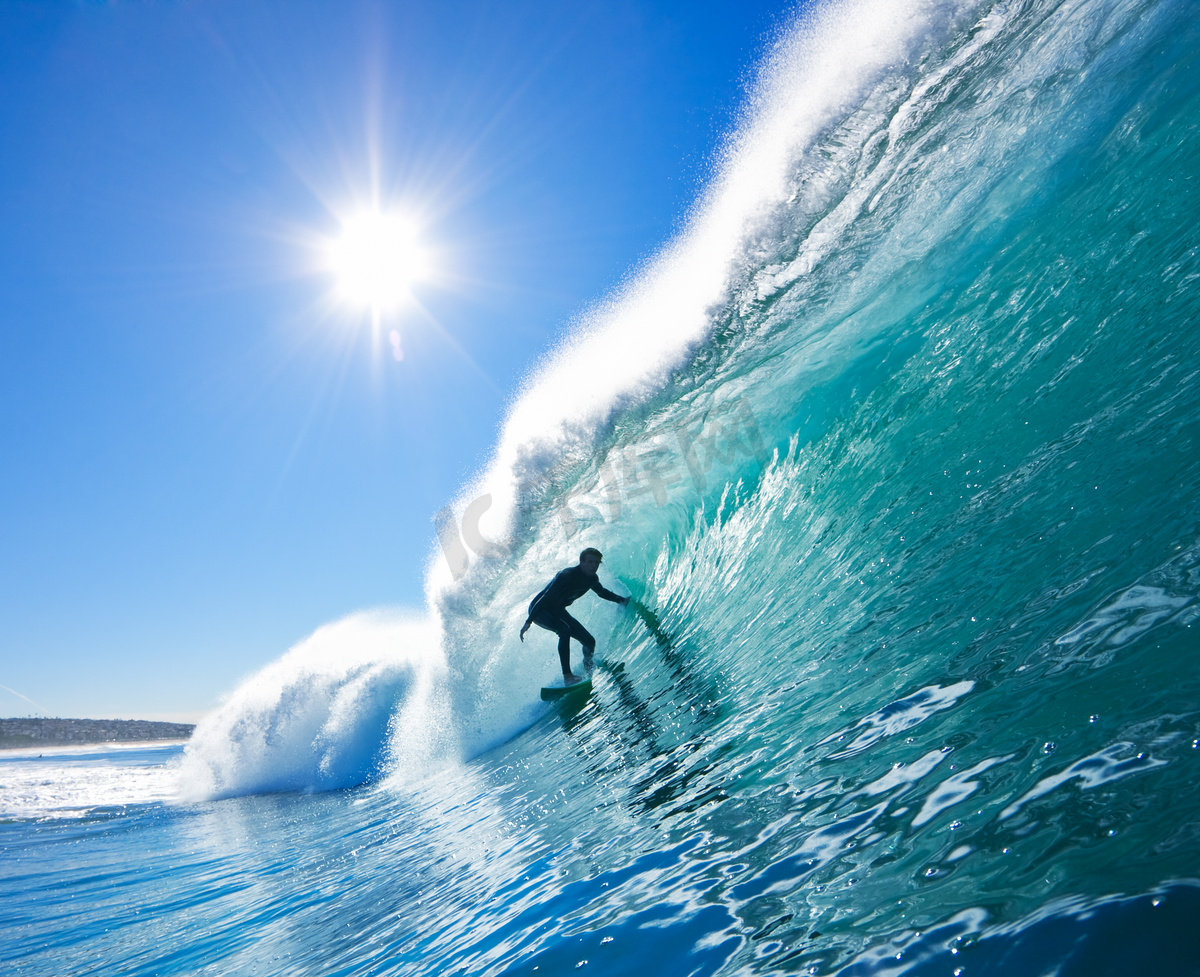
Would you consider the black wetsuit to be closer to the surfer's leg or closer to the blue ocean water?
the surfer's leg

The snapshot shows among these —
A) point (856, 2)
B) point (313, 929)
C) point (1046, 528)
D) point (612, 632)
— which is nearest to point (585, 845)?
point (313, 929)

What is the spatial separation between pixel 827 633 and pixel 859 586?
56 centimetres

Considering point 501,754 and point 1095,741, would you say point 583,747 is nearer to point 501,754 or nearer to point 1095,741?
point 501,754

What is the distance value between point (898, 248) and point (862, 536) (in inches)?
171

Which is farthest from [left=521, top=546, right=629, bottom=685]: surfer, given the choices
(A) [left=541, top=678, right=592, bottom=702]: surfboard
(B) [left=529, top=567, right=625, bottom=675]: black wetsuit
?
(A) [left=541, top=678, right=592, bottom=702]: surfboard

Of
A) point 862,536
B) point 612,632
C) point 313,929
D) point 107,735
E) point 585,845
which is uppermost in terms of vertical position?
point 107,735

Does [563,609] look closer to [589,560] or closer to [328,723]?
[589,560]

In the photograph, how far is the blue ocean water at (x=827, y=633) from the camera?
1670mm

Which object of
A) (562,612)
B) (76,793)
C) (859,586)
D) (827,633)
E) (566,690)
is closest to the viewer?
(827,633)

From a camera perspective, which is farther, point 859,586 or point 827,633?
point 859,586

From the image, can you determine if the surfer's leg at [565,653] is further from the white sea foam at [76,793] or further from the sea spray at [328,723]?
the white sea foam at [76,793]

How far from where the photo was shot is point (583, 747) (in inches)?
199

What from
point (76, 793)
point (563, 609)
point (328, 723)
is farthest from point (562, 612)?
point (76, 793)

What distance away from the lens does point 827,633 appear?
4.02m
